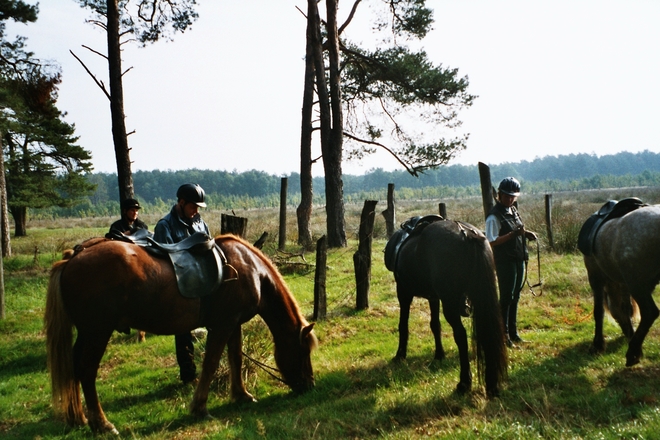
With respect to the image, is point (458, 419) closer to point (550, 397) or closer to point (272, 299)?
point (550, 397)

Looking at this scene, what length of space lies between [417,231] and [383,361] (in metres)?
1.61

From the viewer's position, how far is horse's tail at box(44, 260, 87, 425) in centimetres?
351

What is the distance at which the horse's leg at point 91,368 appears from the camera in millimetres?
3566

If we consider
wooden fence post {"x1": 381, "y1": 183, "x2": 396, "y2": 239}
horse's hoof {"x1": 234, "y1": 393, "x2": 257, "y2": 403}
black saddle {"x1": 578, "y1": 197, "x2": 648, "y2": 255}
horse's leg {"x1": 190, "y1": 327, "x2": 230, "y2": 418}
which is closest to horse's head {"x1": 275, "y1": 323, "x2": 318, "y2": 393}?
horse's hoof {"x1": 234, "y1": 393, "x2": 257, "y2": 403}

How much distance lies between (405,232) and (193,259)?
254cm

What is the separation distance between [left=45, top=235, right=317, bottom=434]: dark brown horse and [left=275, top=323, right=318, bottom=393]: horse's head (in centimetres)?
4

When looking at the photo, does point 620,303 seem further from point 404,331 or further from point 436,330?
point 404,331

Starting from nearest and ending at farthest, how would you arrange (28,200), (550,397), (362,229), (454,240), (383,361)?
(550,397), (454,240), (383,361), (362,229), (28,200)

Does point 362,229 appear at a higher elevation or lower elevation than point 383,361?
higher

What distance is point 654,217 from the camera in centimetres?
438

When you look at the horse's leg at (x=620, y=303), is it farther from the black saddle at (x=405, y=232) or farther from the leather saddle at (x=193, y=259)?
the leather saddle at (x=193, y=259)

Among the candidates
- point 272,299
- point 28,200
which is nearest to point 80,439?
point 272,299

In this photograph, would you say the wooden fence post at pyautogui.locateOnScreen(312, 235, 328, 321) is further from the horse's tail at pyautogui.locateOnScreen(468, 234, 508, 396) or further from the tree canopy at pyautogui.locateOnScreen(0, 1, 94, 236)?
the tree canopy at pyautogui.locateOnScreen(0, 1, 94, 236)

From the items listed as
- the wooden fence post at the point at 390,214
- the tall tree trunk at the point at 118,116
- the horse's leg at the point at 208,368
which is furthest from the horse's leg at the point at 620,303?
the tall tree trunk at the point at 118,116
